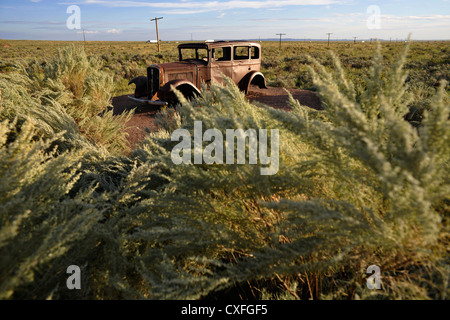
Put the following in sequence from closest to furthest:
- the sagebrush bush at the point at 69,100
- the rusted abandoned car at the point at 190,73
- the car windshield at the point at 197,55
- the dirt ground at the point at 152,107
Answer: the sagebrush bush at the point at 69,100, the dirt ground at the point at 152,107, the rusted abandoned car at the point at 190,73, the car windshield at the point at 197,55

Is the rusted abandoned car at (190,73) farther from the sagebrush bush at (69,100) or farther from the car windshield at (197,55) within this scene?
the sagebrush bush at (69,100)

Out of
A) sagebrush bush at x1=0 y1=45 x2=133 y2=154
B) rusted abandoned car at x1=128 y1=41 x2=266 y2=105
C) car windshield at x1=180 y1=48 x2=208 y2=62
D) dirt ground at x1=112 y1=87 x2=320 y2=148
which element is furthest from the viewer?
car windshield at x1=180 y1=48 x2=208 y2=62

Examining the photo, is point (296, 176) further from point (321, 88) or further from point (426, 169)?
point (426, 169)

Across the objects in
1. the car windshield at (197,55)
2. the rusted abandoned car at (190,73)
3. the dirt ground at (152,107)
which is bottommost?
the dirt ground at (152,107)

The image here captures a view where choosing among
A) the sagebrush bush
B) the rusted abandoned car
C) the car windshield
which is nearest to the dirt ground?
the rusted abandoned car

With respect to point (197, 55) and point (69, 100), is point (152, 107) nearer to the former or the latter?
point (197, 55)

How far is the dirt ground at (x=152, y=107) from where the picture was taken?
25.2 feet

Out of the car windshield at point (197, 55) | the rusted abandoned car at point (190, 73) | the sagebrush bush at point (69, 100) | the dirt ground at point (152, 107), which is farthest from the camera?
the car windshield at point (197, 55)

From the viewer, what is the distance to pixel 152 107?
9625 mm

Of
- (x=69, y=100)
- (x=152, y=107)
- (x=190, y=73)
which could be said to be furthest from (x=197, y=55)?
(x=69, y=100)

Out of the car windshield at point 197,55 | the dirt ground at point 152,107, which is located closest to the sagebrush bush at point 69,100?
the dirt ground at point 152,107

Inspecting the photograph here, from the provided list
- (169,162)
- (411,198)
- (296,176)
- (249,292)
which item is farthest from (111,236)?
(411,198)

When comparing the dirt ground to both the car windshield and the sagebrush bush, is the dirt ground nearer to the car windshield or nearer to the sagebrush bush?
the sagebrush bush

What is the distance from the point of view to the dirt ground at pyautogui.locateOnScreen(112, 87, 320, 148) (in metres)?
7.67
